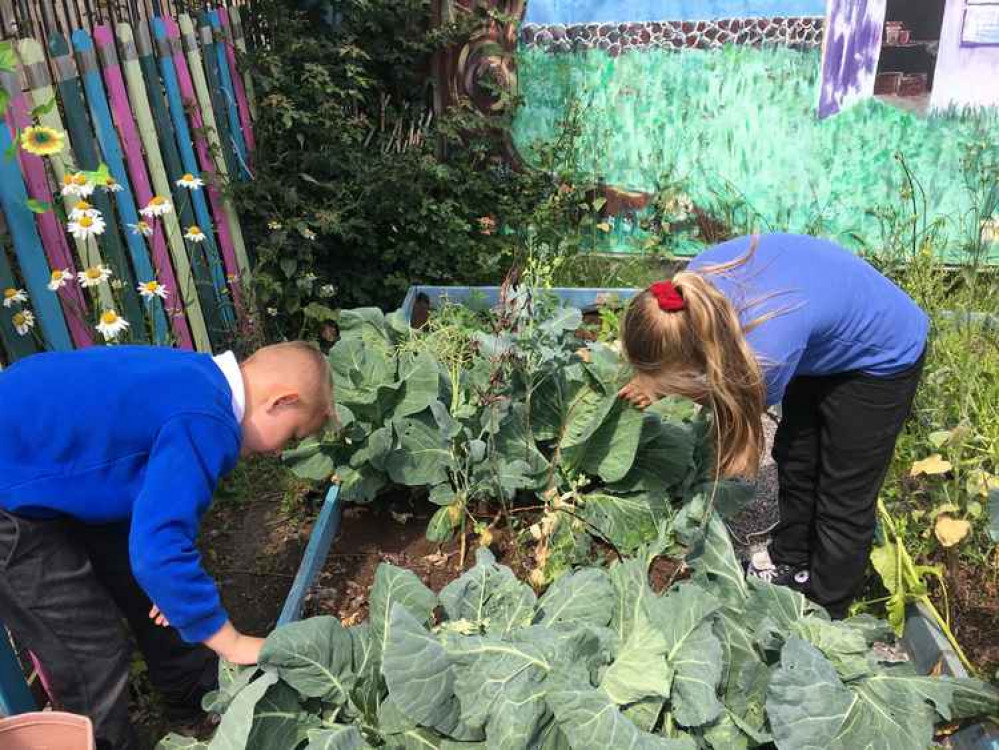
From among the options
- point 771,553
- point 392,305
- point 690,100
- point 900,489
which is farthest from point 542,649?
point 690,100

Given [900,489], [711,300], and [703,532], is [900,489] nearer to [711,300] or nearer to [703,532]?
[703,532]

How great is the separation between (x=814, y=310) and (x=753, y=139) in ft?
11.1

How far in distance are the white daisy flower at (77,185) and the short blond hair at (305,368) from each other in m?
1.28

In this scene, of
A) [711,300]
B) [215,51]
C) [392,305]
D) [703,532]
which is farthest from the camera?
[392,305]

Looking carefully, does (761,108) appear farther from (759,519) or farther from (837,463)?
(837,463)

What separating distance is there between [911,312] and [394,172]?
9.90ft

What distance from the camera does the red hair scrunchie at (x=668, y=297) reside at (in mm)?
2082

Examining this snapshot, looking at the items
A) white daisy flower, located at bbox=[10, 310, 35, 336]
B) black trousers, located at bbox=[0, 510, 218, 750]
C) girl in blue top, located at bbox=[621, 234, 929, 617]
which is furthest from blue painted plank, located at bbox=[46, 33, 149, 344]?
girl in blue top, located at bbox=[621, 234, 929, 617]

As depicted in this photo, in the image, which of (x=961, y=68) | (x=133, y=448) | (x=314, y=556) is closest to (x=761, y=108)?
(x=961, y=68)

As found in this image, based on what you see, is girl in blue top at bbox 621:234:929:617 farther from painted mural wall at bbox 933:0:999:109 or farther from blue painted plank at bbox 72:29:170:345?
painted mural wall at bbox 933:0:999:109

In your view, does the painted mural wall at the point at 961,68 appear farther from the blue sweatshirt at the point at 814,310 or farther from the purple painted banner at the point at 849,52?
the blue sweatshirt at the point at 814,310

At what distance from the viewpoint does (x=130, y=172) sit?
359cm

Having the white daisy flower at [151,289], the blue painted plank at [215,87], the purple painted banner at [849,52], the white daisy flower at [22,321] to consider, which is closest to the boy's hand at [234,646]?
the white daisy flower at [22,321]

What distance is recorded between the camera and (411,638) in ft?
6.23
